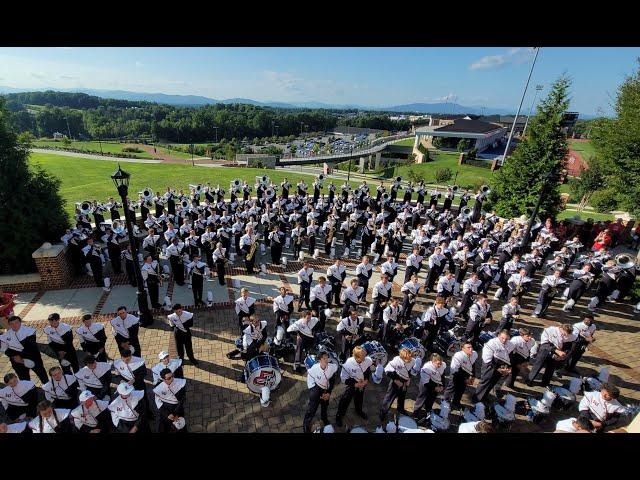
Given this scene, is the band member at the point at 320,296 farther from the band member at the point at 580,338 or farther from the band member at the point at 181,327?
the band member at the point at 580,338

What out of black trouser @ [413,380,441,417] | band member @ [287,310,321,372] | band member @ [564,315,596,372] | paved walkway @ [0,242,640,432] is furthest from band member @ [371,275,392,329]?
band member @ [564,315,596,372]

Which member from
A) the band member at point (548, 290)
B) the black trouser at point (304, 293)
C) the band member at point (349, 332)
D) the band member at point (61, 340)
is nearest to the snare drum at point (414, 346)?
the band member at point (349, 332)

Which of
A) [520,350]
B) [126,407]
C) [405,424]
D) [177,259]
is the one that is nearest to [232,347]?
[126,407]

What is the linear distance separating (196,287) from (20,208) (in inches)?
269

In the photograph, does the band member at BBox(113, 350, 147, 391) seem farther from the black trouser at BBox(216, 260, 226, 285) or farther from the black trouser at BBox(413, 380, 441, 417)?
the black trouser at BBox(413, 380, 441, 417)

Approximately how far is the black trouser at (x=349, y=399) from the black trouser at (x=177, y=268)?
7.87 meters

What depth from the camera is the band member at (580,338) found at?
8.60m

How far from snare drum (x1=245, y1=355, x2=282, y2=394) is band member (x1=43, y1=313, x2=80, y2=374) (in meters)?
4.08

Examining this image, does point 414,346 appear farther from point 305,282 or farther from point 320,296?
point 305,282

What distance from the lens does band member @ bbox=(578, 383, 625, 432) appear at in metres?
6.31

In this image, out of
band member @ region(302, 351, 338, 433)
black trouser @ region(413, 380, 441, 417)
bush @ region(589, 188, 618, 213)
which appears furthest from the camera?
bush @ region(589, 188, 618, 213)
